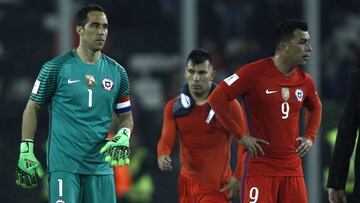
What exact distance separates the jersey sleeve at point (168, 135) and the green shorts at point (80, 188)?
1.30 metres

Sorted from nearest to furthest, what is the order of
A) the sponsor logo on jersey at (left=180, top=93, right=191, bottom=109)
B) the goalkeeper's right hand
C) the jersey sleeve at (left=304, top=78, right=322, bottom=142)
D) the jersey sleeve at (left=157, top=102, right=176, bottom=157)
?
the goalkeeper's right hand
the jersey sleeve at (left=304, top=78, right=322, bottom=142)
the jersey sleeve at (left=157, top=102, right=176, bottom=157)
the sponsor logo on jersey at (left=180, top=93, right=191, bottom=109)

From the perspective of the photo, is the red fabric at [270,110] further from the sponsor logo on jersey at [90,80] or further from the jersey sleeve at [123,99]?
the sponsor logo on jersey at [90,80]

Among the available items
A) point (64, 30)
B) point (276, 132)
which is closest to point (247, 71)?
point (276, 132)

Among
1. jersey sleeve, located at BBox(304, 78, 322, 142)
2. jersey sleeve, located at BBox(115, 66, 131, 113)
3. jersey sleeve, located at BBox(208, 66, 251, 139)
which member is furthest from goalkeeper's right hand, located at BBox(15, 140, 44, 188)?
jersey sleeve, located at BBox(304, 78, 322, 142)

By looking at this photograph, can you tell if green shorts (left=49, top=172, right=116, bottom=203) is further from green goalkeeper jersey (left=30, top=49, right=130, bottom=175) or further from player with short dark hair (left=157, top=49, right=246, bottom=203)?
player with short dark hair (left=157, top=49, right=246, bottom=203)

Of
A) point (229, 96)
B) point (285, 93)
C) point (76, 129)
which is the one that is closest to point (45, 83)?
point (76, 129)

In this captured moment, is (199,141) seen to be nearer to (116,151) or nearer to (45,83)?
(116,151)

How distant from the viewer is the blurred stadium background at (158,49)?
13211mm

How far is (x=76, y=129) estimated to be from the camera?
821 centimetres

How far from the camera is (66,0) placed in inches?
524

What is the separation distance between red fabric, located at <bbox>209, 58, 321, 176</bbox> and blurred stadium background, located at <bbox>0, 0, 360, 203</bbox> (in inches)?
184

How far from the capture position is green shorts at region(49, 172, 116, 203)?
8.15 meters

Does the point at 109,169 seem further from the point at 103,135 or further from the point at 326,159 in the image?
the point at 326,159

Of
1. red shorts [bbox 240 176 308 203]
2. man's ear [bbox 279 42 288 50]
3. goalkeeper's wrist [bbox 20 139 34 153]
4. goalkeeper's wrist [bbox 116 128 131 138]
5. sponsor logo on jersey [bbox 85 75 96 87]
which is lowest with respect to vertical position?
red shorts [bbox 240 176 308 203]
